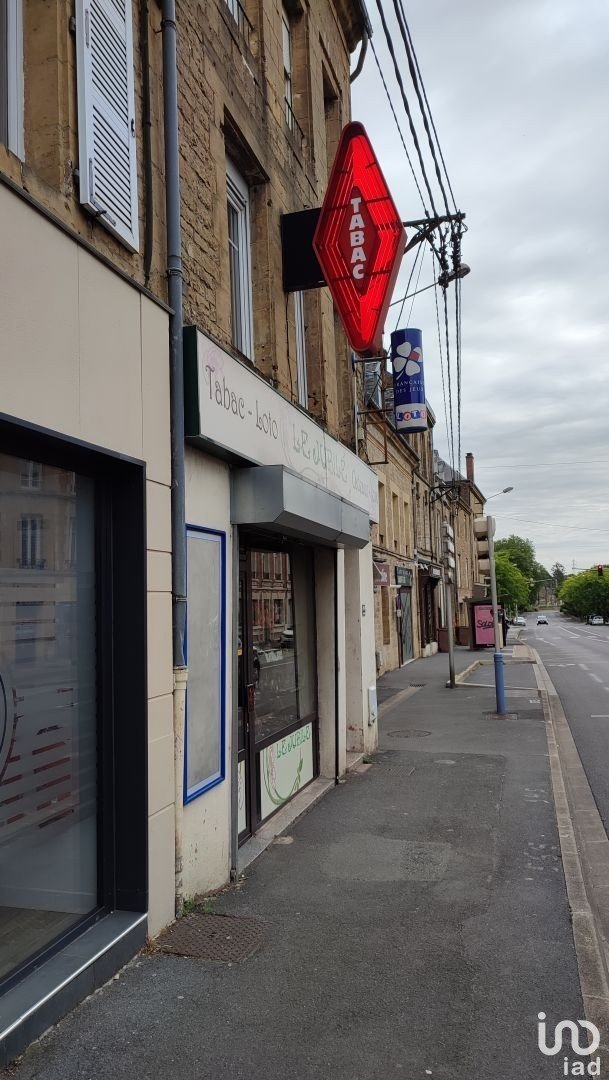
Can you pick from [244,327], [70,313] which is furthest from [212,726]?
[244,327]

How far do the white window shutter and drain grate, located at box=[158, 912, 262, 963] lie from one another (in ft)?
13.3

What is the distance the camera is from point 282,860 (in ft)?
19.2

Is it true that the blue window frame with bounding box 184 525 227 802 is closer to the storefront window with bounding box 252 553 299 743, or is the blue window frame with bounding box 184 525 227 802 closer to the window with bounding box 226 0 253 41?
the storefront window with bounding box 252 553 299 743

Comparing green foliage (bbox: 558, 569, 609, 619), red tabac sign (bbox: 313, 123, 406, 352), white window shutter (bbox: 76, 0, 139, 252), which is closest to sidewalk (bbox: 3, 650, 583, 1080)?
white window shutter (bbox: 76, 0, 139, 252)

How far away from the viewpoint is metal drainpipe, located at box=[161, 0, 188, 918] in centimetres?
460

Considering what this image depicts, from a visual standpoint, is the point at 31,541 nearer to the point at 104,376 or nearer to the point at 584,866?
the point at 104,376

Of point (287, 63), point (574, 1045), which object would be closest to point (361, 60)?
point (287, 63)

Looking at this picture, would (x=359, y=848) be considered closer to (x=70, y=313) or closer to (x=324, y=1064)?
(x=324, y=1064)

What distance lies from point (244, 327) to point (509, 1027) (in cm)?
587

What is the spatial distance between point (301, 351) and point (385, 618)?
1409 centimetres

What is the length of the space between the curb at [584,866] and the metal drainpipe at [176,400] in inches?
92.8

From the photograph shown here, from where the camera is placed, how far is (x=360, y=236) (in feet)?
24.9

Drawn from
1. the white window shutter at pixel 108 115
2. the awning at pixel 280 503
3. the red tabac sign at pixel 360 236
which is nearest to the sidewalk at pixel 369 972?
the awning at pixel 280 503

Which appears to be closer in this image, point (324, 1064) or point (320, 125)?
point (324, 1064)
